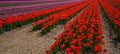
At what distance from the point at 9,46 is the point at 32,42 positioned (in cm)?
128

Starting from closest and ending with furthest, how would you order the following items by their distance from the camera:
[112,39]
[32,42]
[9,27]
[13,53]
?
[13,53], [32,42], [112,39], [9,27]

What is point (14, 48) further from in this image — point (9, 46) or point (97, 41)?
point (97, 41)

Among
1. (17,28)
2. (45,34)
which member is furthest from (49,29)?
(17,28)

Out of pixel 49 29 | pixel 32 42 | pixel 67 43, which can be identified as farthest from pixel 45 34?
pixel 67 43

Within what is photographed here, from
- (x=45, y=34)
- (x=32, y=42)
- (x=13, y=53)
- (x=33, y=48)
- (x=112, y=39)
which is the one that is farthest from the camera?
(x=45, y=34)

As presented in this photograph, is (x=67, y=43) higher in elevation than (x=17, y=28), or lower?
higher

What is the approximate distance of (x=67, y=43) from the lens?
8477 millimetres

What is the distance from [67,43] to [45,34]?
142 inches

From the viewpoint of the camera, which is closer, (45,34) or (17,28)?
(45,34)

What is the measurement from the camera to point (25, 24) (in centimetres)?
1518

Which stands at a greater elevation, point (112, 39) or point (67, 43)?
point (67, 43)

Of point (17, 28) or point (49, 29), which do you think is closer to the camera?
point (49, 29)

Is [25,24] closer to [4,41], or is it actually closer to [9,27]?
[9,27]

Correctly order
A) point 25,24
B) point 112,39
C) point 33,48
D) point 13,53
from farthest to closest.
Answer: point 25,24 < point 112,39 < point 33,48 < point 13,53
